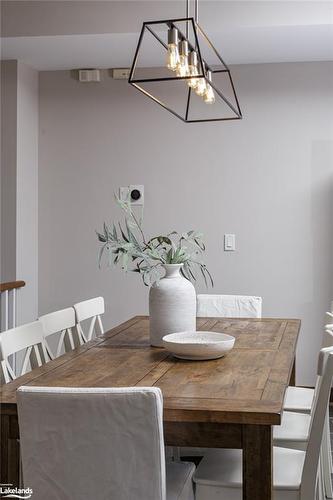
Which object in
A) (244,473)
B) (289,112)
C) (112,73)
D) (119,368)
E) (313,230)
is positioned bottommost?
(244,473)

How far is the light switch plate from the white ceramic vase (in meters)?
2.13

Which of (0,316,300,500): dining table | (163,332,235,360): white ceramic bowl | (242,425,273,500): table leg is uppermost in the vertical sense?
(163,332,235,360): white ceramic bowl

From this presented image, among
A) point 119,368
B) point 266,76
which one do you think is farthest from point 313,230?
point 119,368

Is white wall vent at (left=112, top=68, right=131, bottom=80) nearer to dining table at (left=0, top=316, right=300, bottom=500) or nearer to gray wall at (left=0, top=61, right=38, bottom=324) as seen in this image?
gray wall at (left=0, top=61, right=38, bottom=324)

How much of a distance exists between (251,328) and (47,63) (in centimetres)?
266

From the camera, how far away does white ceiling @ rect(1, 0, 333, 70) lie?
3947mm

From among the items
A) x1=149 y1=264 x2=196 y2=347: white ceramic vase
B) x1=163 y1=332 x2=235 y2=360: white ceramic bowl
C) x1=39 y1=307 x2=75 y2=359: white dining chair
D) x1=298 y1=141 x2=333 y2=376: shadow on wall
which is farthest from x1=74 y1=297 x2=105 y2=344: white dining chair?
x1=298 y1=141 x2=333 y2=376: shadow on wall

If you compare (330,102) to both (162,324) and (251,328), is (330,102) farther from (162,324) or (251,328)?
(162,324)

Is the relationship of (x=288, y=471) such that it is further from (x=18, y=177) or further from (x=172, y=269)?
(x=18, y=177)

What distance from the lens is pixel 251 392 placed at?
2.03 metres

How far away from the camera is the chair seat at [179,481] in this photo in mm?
2012

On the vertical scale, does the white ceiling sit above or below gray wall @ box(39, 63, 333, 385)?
above

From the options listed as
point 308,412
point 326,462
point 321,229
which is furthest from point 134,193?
point 326,462

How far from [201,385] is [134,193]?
3.10m
